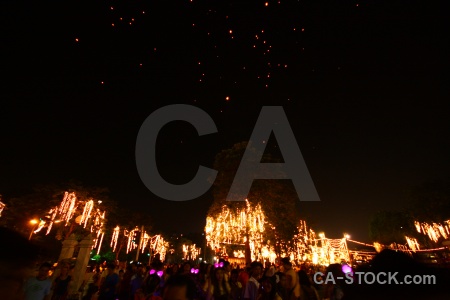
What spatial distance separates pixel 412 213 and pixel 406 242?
81.2 feet

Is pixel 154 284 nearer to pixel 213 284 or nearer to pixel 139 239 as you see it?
pixel 213 284

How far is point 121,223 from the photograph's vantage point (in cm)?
3438

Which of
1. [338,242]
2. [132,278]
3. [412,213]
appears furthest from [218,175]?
[412,213]

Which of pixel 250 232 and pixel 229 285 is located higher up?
pixel 250 232

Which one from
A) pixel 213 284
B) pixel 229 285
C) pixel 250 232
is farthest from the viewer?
pixel 250 232

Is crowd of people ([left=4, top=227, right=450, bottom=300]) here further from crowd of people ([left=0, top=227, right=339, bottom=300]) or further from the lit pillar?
the lit pillar

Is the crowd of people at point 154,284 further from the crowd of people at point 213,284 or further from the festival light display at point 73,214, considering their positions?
the festival light display at point 73,214

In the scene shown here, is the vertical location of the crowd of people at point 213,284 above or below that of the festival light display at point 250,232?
below

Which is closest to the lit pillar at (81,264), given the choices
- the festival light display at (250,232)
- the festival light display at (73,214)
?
the festival light display at (73,214)

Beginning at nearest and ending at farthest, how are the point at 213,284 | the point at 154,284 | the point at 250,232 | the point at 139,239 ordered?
the point at 154,284 < the point at 213,284 < the point at 250,232 < the point at 139,239

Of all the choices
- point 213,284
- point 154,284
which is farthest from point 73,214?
point 213,284

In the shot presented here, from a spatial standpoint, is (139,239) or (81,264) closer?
(81,264)

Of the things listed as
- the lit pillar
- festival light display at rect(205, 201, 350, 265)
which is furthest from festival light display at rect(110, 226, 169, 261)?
the lit pillar

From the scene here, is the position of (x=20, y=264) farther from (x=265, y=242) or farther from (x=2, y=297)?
(x=265, y=242)
